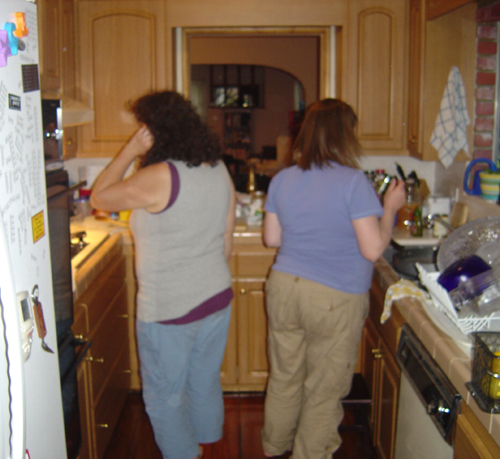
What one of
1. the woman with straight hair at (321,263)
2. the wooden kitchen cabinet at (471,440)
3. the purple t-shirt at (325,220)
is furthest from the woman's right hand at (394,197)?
the wooden kitchen cabinet at (471,440)

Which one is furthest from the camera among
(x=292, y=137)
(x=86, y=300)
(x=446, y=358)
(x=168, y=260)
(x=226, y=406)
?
(x=292, y=137)

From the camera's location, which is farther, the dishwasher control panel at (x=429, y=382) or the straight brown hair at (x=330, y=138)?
the straight brown hair at (x=330, y=138)

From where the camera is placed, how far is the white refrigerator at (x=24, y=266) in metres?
0.84

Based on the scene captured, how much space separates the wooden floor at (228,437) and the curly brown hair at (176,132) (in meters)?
1.21

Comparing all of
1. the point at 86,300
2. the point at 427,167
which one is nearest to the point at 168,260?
the point at 86,300

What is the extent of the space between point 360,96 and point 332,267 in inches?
49.8

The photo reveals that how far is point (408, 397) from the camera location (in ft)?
5.12

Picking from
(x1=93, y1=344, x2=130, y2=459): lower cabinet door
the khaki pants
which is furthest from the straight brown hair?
(x1=93, y1=344, x2=130, y2=459): lower cabinet door

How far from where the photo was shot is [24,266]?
3.30 ft

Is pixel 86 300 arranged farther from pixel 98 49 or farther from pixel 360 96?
pixel 360 96

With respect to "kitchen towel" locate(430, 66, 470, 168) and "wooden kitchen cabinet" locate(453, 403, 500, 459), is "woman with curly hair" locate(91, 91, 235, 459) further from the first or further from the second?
"kitchen towel" locate(430, 66, 470, 168)

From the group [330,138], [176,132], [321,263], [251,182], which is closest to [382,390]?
[321,263]

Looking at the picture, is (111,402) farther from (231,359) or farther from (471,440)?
(471,440)

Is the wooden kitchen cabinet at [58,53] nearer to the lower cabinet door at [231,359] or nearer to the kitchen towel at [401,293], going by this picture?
the lower cabinet door at [231,359]
